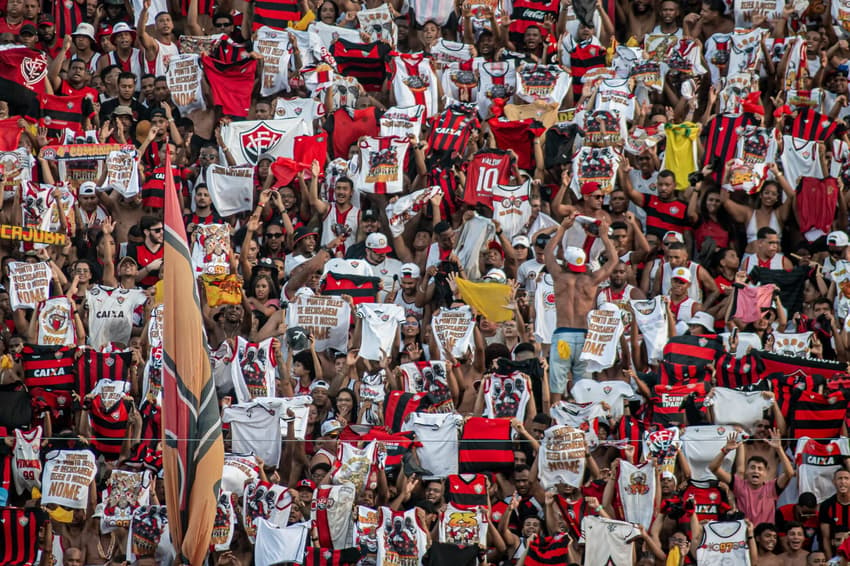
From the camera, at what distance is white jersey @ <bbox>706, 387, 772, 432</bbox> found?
51.6 feet

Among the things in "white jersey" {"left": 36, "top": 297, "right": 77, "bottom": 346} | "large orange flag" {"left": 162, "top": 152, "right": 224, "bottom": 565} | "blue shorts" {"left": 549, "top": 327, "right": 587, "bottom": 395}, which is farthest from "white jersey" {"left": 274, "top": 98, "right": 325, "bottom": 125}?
"large orange flag" {"left": 162, "top": 152, "right": 224, "bottom": 565}

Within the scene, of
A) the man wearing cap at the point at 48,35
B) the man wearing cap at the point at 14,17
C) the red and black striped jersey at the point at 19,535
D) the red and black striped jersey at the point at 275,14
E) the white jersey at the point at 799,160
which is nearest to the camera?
the red and black striped jersey at the point at 19,535

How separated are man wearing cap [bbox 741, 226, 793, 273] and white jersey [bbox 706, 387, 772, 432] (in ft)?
6.46

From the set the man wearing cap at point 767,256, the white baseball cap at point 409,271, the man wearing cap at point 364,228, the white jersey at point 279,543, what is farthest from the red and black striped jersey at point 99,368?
the man wearing cap at point 767,256

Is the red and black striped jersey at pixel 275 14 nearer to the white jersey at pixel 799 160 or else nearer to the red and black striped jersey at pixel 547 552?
the white jersey at pixel 799 160

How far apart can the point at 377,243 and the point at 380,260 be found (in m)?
0.19

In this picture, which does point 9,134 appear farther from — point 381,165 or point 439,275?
point 439,275

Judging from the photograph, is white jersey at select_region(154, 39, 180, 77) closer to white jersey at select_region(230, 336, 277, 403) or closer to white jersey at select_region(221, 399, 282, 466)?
white jersey at select_region(230, 336, 277, 403)

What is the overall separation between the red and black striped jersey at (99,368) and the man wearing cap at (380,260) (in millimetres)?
2662

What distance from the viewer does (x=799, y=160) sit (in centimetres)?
1847

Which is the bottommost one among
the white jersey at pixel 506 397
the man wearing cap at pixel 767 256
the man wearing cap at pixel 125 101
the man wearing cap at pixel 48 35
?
the white jersey at pixel 506 397

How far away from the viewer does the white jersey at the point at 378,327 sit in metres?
16.8

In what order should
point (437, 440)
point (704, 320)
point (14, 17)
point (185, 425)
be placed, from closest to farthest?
point (185, 425)
point (437, 440)
point (704, 320)
point (14, 17)

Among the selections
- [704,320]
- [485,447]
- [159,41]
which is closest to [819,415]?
[704,320]
